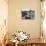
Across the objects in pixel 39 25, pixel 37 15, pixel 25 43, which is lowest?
pixel 25 43

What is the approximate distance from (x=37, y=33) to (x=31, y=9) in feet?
2.39

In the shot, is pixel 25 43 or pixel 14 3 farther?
pixel 14 3

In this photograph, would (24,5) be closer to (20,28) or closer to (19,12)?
(19,12)

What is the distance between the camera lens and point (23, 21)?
433 cm

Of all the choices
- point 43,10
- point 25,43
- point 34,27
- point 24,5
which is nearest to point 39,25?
point 34,27

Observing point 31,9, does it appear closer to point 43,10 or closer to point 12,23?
point 43,10

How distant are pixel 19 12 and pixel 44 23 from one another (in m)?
0.82

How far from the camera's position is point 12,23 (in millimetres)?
4363

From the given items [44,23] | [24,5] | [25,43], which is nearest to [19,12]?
[24,5]

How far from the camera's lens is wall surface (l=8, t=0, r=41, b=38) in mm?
4281

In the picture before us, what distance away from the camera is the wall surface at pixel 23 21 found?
4281mm

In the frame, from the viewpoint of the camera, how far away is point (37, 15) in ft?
14.1

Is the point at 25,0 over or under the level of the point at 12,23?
over

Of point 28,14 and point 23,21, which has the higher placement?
point 28,14
